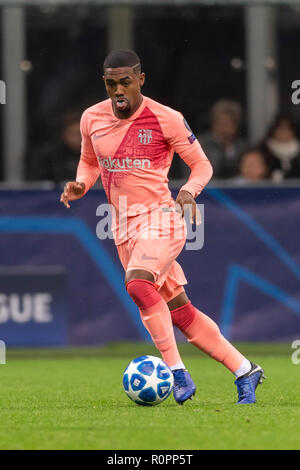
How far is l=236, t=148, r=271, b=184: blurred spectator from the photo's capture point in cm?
1209

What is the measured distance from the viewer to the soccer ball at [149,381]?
683 cm

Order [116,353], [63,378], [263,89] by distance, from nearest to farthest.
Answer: [63,378] < [116,353] < [263,89]

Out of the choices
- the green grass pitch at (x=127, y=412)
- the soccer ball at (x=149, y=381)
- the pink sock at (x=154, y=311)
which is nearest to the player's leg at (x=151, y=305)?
the pink sock at (x=154, y=311)

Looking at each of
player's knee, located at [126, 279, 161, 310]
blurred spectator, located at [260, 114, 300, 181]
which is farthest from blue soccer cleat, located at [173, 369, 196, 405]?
blurred spectator, located at [260, 114, 300, 181]

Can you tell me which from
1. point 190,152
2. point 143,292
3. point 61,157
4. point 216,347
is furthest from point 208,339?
point 61,157

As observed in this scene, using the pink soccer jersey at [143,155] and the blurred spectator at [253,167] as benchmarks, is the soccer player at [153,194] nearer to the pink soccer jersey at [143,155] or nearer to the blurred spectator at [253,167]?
the pink soccer jersey at [143,155]

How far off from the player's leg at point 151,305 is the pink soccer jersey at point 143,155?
0.45m

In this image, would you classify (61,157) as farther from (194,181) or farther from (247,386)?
(247,386)

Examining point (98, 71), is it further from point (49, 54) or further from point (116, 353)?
point (116, 353)

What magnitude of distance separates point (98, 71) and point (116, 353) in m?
4.05

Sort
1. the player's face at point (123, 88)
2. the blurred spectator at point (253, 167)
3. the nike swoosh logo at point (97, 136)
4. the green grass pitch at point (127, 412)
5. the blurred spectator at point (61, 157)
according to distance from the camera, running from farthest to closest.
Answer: the blurred spectator at point (61, 157) < the blurred spectator at point (253, 167) < the nike swoosh logo at point (97, 136) < the player's face at point (123, 88) < the green grass pitch at point (127, 412)

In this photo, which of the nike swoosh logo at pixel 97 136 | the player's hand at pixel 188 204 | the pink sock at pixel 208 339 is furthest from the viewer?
the nike swoosh logo at pixel 97 136
